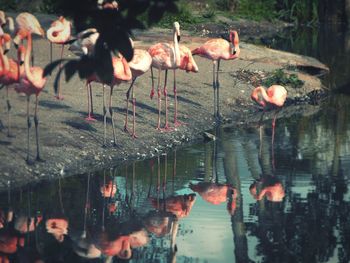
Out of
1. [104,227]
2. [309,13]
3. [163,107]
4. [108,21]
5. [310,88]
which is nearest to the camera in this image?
[108,21]

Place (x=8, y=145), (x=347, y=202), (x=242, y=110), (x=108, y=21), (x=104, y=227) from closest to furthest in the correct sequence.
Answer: (x=108, y=21) < (x=104, y=227) < (x=347, y=202) < (x=8, y=145) < (x=242, y=110)

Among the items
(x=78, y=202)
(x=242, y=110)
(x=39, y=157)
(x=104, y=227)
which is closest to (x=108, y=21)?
(x=104, y=227)

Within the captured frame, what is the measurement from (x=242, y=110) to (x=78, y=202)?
5.97 meters

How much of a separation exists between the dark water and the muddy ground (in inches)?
11.5

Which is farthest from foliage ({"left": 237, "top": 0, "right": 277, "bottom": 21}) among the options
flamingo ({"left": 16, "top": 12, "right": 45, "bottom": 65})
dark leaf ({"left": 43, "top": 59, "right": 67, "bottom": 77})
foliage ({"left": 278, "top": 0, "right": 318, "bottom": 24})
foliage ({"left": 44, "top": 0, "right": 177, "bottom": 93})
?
dark leaf ({"left": 43, "top": 59, "right": 67, "bottom": 77})

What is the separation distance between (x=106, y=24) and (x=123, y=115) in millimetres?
7569

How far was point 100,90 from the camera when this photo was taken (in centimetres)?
1467

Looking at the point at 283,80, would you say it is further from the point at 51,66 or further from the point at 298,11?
the point at 298,11

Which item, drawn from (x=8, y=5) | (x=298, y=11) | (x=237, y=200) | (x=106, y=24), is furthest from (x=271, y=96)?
(x=298, y=11)

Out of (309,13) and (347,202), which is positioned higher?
(309,13)

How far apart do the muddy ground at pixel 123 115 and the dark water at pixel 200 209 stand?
293 millimetres

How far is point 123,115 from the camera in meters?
13.3

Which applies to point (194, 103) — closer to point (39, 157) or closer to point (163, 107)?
point (163, 107)

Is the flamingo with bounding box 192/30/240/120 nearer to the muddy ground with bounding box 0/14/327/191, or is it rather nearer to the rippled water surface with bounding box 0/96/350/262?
the muddy ground with bounding box 0/14/327/191
